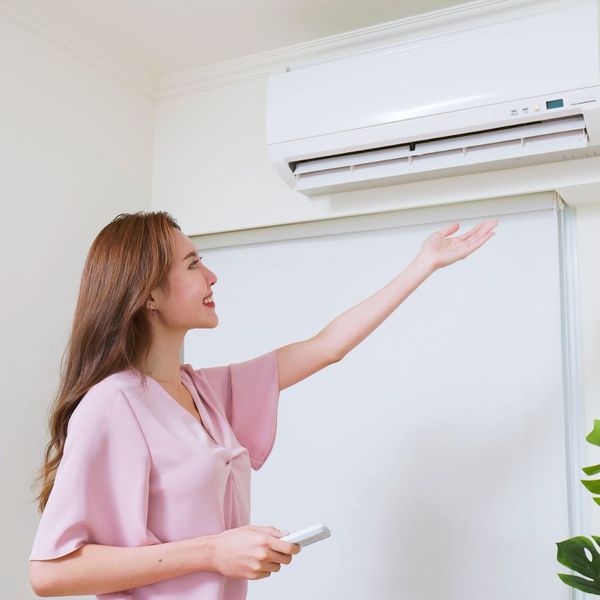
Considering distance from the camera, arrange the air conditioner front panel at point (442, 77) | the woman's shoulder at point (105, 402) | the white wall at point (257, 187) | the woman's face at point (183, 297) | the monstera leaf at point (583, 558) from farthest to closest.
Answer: the white wall at point (257, 187) → the air conditioner front panel at point (442, 77) → the monstera leaf at point (583, 558) → the woman's face at point (183, 297) → the woman's shoulder at point (105, 402)

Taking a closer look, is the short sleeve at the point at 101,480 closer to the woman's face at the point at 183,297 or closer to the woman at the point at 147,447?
the woman at the point at 147,447

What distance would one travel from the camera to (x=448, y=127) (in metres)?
1.99

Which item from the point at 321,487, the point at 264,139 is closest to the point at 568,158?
the point at 264,139

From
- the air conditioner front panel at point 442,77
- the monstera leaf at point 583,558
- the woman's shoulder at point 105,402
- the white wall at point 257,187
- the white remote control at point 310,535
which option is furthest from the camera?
the white wall at point 257,187

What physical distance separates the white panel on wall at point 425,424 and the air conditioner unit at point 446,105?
230 mm

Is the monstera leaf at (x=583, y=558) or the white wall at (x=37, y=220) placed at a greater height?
the white wall at (x=37, y=220)

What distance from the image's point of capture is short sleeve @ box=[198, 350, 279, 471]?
1.77 metres

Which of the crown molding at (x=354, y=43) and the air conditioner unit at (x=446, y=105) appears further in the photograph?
the crown molding at (x=354, y=43)

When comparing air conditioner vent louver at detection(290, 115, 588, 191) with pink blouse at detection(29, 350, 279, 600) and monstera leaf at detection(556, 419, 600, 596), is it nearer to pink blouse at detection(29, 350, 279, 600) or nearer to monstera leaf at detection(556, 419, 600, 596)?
monstera leaf at detection(556, 419, 600, 596)

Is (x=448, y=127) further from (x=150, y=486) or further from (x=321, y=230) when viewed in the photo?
(x=150, y=486)

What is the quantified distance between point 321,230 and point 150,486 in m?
1.21

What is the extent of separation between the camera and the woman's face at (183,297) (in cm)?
155

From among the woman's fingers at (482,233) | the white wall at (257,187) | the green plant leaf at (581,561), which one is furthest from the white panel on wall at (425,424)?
the woman's fingers at (482,233)

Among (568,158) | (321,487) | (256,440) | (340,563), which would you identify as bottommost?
(340,563)
